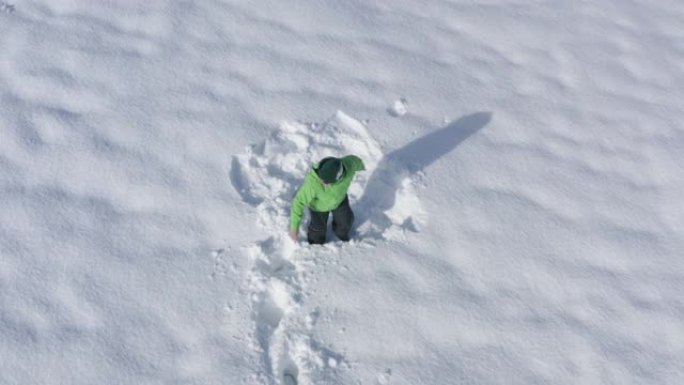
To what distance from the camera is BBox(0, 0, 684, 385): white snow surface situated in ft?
11.0

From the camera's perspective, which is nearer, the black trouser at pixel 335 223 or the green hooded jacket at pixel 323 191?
the green hooded jacket at pixel 323 191

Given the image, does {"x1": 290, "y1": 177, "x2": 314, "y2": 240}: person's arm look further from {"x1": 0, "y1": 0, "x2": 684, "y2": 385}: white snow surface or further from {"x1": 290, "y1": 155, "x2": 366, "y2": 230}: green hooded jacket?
{"x1": 0, "y1": 0, "x2": 684, "y2": 385}: white snow surface

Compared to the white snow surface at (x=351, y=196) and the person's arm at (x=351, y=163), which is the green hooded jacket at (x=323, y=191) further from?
the white snow surface at (x=351, y=196)

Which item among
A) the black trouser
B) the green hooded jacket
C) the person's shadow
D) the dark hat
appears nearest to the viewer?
the dark hat

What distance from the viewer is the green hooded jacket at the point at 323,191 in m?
3.19

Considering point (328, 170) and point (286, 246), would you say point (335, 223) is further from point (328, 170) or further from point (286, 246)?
point (328, 170)

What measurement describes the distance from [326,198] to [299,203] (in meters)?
0.19

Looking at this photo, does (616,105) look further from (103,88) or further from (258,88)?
(103,88)

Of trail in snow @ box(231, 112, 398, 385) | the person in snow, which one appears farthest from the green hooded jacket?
trail in snow @ box(231, 112, 398, 385)

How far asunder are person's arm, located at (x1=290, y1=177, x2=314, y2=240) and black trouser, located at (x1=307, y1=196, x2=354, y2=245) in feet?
0.34

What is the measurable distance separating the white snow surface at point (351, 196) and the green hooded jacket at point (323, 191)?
1.29 ft

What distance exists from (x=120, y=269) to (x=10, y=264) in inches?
26.8

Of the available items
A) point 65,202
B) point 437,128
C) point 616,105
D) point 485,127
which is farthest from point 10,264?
point 616,105

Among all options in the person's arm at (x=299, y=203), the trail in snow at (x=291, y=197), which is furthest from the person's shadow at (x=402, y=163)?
the person's arm at (x=299, y=203)
